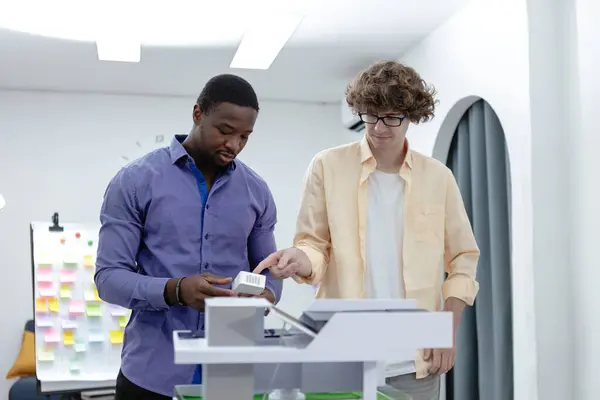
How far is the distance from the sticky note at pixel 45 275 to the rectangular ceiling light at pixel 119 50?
1.31m

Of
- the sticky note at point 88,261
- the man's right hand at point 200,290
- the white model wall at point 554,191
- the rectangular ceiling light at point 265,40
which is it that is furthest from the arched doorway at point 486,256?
the man's right hand at point 200,290

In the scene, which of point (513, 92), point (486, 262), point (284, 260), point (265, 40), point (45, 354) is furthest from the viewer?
point (45, 354)

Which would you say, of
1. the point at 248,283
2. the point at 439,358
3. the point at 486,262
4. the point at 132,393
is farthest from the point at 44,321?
the point at 248,283

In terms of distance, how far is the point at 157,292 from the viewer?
5.00 ft

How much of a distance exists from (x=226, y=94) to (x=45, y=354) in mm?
2907

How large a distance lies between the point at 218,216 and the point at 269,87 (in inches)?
148

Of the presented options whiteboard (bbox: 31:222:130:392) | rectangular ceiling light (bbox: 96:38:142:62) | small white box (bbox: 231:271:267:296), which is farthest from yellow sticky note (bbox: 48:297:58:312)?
small white box (bbox: 231:271:267:296)

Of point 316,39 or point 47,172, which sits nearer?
point 316,39

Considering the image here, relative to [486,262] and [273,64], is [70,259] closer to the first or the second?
[273,64]

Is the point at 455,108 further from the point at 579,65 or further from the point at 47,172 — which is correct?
the point at 47,172

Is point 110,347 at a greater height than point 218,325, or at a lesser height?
lesser

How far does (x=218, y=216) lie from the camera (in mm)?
1685

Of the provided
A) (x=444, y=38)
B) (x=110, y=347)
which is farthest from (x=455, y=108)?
(x=110, y=347)

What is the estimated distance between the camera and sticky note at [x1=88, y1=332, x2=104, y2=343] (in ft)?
13.8
